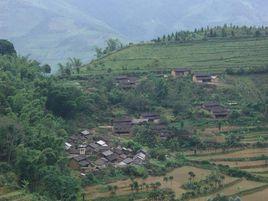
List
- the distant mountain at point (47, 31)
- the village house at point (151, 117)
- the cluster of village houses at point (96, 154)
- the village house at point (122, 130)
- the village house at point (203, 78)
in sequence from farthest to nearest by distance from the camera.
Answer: the distant mountain at point (47, 31), the village house at point (203, 78), the village house at point (151, 117), the village house at point (122, 130), the cluster of village houses at point (96, 154)

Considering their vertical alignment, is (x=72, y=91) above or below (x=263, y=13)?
below

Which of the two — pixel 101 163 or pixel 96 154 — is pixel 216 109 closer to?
pixel 96 154

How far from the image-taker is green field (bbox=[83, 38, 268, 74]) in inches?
2158

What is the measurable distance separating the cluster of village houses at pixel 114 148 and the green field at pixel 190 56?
36.1 feet

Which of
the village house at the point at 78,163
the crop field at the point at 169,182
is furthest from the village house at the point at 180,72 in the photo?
the village house at the point at 78,163

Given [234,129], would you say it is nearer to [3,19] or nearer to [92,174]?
[92,174]

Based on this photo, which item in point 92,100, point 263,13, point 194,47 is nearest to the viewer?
point 92,100

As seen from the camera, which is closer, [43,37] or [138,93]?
[138,93]

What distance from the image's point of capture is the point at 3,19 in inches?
4887

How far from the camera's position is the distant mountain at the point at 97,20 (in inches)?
4250

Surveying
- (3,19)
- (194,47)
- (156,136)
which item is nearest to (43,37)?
(3,19)

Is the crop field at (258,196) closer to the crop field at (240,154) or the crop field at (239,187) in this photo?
the crop field at (239,187)

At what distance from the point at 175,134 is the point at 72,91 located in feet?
26.9

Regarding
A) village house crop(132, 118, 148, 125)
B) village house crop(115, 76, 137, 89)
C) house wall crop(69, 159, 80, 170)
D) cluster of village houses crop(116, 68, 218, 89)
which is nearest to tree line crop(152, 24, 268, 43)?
cluster of village houses crop(116, 68, 218, 89)
